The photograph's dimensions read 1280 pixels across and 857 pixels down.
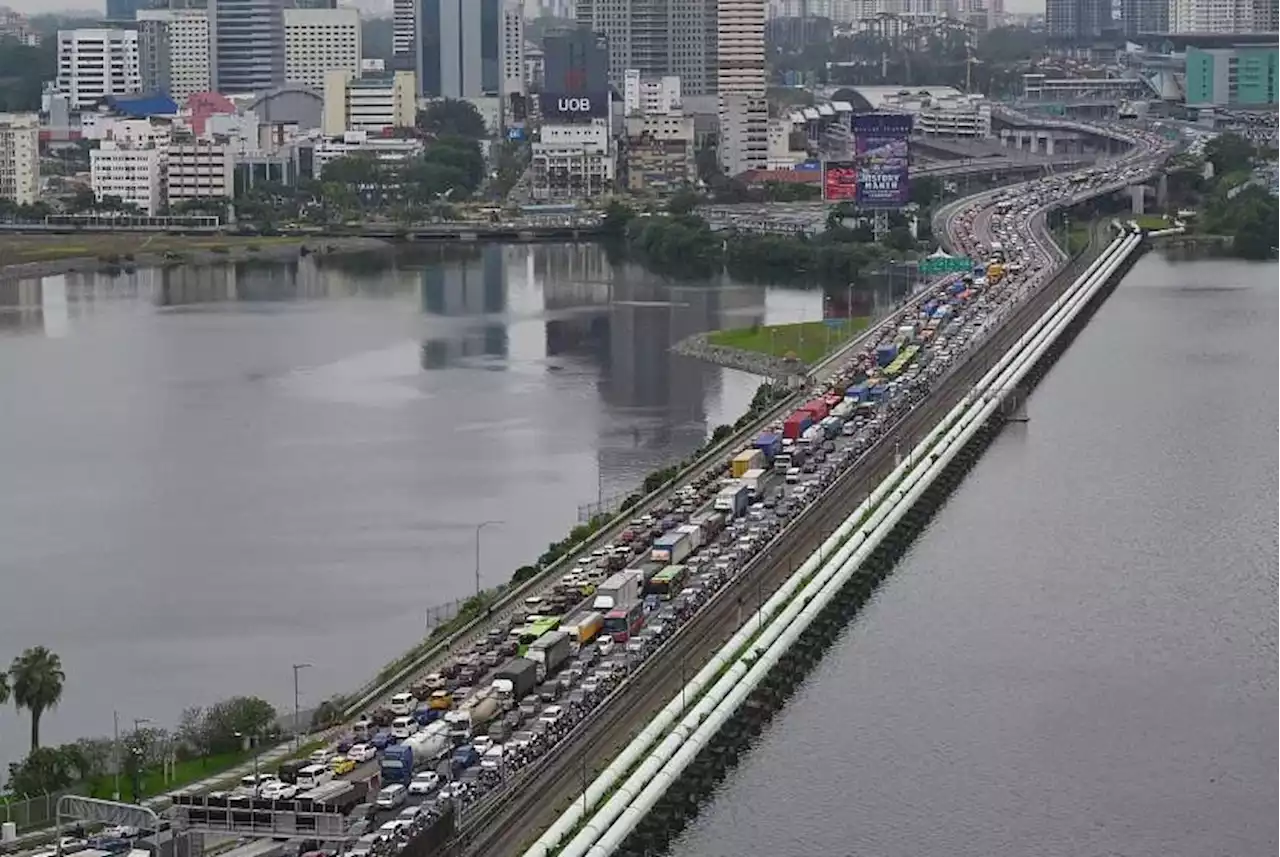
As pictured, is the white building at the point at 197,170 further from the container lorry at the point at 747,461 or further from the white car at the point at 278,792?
the white car at the point at 278,792

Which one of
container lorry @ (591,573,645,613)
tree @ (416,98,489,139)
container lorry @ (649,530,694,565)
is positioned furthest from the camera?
tree @ (416,98,489,139)

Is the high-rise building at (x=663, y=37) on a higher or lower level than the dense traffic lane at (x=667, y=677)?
higher

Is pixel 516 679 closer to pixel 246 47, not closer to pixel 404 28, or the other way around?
pixel 246 47

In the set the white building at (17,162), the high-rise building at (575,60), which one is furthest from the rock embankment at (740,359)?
the high-rise building at (575,60)

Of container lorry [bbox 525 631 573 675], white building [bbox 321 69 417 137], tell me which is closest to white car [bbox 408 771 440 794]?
container lorry [bbox 525 631 573 675]

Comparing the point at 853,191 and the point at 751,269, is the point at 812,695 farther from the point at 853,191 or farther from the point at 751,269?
the point at 853,191

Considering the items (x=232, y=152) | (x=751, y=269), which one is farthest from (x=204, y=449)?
(x=232, y=152)

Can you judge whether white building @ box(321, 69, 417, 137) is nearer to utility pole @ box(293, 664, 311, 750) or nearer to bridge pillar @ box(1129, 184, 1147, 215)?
bridge pillar @ box(1129, 184, 1147, 215)
